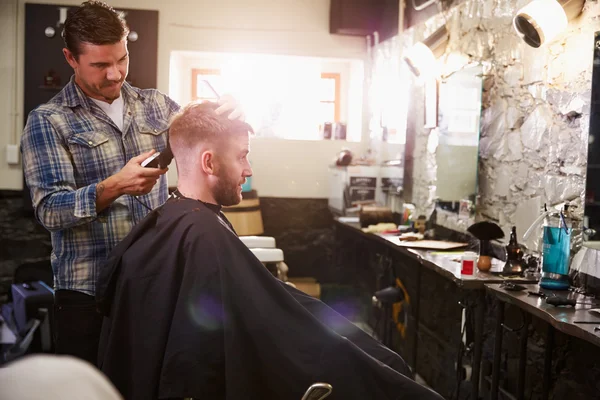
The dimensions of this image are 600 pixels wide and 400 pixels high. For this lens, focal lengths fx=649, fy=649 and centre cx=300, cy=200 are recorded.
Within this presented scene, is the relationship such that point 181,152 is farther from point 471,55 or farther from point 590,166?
point 471,55

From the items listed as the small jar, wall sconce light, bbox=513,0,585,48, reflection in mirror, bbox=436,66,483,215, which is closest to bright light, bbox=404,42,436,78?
reflection in mirror, bbox=436,66,483,215

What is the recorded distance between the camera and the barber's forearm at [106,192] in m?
1.88

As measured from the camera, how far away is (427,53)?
157 inches

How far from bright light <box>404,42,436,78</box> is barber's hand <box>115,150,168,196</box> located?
2.53 meters

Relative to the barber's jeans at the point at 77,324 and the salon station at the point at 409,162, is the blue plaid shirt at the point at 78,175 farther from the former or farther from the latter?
the salon station at the point at 409,162

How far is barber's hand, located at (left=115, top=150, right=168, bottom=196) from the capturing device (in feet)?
6.06

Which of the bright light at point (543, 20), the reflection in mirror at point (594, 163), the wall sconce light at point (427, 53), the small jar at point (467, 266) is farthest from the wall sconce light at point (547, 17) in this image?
the wall sconce light at point (427, 53)

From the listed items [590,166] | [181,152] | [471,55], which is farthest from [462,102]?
[181,152]

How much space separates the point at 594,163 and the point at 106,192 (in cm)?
168

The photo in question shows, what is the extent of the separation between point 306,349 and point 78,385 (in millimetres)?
1239

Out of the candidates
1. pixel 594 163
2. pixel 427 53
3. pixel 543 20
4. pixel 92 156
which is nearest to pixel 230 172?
pixel 92 156

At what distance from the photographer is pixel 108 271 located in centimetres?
184

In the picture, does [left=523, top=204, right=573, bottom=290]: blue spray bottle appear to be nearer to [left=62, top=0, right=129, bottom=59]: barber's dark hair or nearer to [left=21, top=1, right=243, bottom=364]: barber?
[left=21, top=1, right=243, bottom=364]: barber

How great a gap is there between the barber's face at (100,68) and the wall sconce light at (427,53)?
2.34 meters
